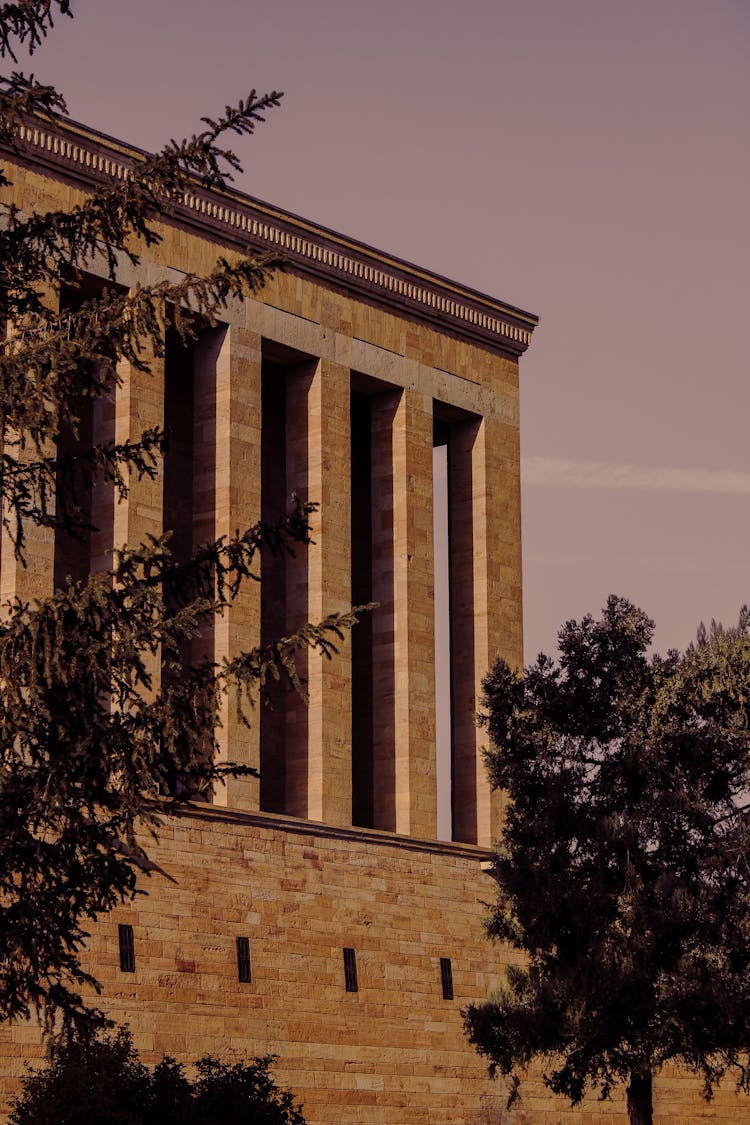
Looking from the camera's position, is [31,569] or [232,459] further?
[232,459]

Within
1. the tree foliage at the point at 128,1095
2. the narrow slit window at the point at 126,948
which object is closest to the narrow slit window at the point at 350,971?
the narrow slit window at the point at 126,948

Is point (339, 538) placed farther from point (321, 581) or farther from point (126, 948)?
point (126, 948)

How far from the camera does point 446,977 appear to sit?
31.8 meters

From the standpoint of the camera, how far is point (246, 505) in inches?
1211

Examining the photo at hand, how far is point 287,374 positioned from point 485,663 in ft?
20.0

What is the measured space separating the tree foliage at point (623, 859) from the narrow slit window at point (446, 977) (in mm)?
2732

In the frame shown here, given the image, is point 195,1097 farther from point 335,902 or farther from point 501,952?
point 501,952

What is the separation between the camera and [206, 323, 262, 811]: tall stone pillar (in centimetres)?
3012

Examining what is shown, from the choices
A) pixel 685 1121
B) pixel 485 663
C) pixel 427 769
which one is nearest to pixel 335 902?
pixel 427 769

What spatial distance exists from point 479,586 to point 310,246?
671 cm

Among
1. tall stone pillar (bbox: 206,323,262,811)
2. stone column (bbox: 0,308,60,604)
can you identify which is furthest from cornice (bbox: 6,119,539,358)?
stone column (bbox: 0,308,60,604)

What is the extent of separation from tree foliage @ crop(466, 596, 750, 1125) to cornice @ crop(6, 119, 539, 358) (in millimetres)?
7607

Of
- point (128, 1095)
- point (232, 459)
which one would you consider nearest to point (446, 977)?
point (232, 459)

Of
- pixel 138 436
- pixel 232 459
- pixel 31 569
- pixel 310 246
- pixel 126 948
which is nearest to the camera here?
pixel 126 948
